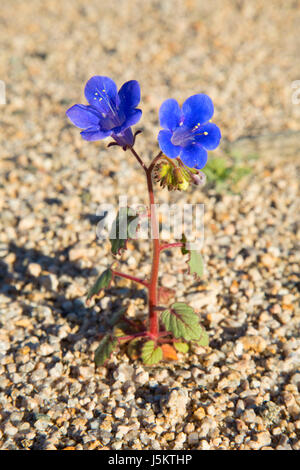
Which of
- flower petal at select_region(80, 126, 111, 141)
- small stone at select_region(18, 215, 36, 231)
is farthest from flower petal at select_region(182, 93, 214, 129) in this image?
small stone at select_region(18, 215, 36, 231)

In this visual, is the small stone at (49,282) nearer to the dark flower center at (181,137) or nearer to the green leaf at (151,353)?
the green leaf at (151,353)

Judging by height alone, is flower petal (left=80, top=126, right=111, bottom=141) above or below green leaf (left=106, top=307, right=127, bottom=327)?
above

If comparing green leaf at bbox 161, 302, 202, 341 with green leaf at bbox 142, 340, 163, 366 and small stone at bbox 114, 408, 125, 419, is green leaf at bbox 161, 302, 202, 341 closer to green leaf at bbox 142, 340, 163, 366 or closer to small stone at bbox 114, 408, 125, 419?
green leaf at bbox 142, 340, 163, 366

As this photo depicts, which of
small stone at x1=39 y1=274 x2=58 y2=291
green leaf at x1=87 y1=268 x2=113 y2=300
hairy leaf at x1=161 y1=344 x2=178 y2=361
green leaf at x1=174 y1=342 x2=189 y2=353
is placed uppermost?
green leaf at x1=87 y1=268 x2=113 y2=300

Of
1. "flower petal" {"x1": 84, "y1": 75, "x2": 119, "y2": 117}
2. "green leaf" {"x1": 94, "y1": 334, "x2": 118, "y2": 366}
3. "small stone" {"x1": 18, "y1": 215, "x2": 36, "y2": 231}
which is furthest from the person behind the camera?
"small stone" {"x1": 18, "y1": 215, "x2": 36, "y2": 231}

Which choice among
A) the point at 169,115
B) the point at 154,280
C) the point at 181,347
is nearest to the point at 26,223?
the point at 154,280

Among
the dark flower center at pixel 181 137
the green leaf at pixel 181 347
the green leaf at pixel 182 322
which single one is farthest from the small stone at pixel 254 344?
the dark flower center at pixel 181 137

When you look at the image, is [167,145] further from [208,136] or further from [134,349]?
[134,349]
